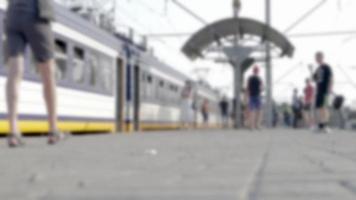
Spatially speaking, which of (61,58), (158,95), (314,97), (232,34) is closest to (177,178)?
(61,58)

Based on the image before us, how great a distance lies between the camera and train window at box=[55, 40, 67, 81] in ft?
48.8

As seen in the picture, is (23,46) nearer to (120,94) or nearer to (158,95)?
(120,94)

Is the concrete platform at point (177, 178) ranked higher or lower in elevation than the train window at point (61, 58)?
lower

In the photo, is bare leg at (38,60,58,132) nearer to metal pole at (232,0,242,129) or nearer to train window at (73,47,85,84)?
train window at (73,47,85,84)

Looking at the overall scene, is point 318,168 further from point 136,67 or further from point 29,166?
point 136,67

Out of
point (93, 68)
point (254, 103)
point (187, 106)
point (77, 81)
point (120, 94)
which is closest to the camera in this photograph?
point (77, 81)

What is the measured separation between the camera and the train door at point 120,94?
21.0m

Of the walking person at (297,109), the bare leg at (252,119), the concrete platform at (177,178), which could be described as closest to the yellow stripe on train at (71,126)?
the bare leg at (252,119)

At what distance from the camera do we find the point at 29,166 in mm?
5039

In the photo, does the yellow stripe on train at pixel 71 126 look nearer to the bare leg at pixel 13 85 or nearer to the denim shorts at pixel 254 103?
the denim shorts at pixel 254 103

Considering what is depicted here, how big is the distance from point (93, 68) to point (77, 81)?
66.0 inches

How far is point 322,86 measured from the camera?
1678cm

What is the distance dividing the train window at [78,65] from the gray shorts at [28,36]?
28.0ft

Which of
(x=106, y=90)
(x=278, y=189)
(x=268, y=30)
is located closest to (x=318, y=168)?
(x=278, y=189)
